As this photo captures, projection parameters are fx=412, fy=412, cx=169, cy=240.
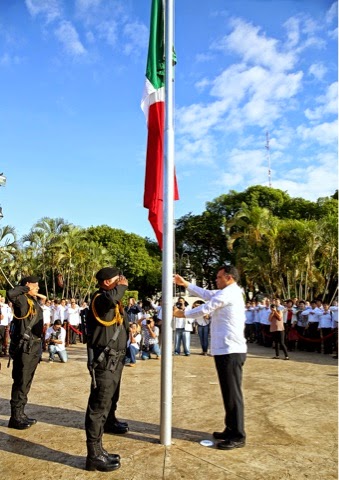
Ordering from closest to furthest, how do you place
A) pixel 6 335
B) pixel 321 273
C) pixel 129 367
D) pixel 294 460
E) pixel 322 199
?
pixel 294 460, pixel 129 367, pixel 6 335, pixel 321 273, pixel 322 199

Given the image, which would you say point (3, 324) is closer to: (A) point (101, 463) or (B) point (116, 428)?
(B) point (116, 428)

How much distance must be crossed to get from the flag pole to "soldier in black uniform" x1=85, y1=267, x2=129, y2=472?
481 mm

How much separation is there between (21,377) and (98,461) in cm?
179

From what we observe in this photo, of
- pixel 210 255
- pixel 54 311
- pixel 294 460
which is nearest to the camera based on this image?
pixel 294 460

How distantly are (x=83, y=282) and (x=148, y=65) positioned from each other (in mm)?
30445

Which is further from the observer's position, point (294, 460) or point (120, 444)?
point (120, 444)

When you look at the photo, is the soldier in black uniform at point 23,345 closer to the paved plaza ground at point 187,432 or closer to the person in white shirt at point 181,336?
the paved plaza ground at point 187,432

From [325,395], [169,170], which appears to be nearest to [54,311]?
[325,395]

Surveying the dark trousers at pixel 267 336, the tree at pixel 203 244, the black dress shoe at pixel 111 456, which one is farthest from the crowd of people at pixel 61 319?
the tree at pixel 203 244

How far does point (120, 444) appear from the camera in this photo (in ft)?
15.4

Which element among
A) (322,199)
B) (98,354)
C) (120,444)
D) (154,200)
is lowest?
(120,444)

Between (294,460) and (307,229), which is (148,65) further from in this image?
(307,229)

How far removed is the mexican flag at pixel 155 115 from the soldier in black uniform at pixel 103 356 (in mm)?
1016

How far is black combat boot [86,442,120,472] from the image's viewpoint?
13.1 ft
